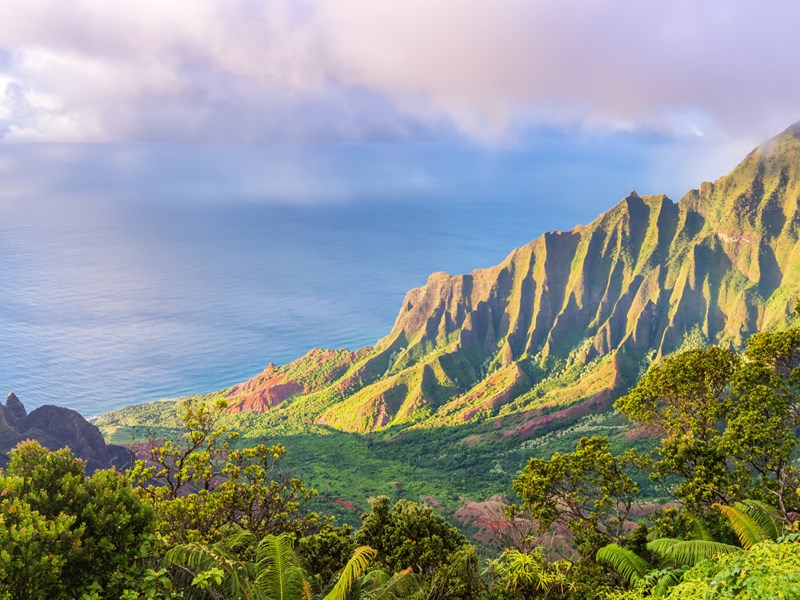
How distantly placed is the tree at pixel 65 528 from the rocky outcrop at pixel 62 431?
6476 cm

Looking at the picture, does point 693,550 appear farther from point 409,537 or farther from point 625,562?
point 409,537

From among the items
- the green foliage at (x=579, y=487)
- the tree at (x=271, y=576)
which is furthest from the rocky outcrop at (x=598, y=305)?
the tree at (x=271, y=576)

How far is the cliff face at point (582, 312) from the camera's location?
122 m

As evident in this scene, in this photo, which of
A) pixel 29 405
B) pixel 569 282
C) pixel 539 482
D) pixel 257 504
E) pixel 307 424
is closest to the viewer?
pixel 539 482

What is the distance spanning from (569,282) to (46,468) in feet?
488

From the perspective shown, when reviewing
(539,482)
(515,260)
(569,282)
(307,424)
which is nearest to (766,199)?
(569,282)

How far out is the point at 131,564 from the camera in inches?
480

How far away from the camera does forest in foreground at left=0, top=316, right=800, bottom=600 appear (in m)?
10.9

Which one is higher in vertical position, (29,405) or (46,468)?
(29,405)

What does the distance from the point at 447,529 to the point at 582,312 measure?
133 m

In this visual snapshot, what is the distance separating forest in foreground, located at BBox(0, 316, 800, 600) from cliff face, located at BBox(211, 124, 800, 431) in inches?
3350

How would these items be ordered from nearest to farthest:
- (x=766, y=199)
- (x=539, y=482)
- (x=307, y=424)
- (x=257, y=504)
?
(x=539, y=482), (x=257, y=504), (x=307, y=424), (x=766, y=199)

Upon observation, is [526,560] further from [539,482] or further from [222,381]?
[222,381]

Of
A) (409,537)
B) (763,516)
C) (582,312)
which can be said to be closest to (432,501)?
(409,537)
